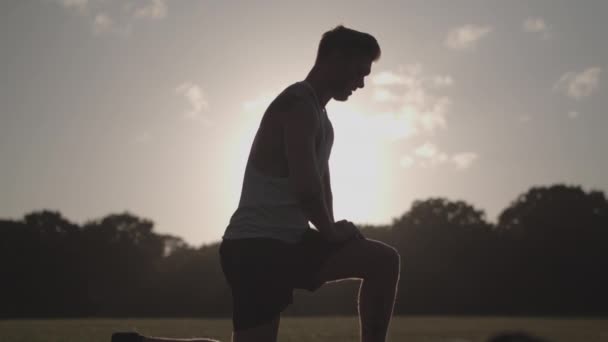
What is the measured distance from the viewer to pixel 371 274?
386cm

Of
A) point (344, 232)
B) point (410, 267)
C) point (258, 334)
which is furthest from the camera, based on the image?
point (410, 267)

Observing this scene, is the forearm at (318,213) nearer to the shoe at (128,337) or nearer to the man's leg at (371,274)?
the man's leg at (371,274)

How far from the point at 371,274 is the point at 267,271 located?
0.62m

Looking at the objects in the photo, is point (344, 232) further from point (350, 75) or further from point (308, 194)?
point (350, 75)

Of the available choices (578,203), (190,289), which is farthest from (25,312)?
(578,203)

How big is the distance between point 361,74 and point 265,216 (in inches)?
40.0

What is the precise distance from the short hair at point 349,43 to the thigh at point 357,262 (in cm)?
110

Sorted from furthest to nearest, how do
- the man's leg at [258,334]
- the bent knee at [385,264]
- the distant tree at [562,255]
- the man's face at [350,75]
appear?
the distant tree at [562,255] < the man's face at [350,75] < the bent knee at [385,264] < the man's leg at [258,334]

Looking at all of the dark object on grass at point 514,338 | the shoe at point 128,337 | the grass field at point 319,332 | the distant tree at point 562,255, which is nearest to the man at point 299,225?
the shoe at point 128,337

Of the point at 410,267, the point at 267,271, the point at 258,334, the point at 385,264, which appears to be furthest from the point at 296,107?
the point at 410,267

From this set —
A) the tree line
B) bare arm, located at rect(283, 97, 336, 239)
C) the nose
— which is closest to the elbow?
bare arm, located at rect(283, 97, 336, 239)

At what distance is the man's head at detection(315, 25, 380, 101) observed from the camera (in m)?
3.94

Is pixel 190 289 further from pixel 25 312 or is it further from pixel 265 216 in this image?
pixel 265 216

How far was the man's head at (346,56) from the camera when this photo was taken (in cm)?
394
